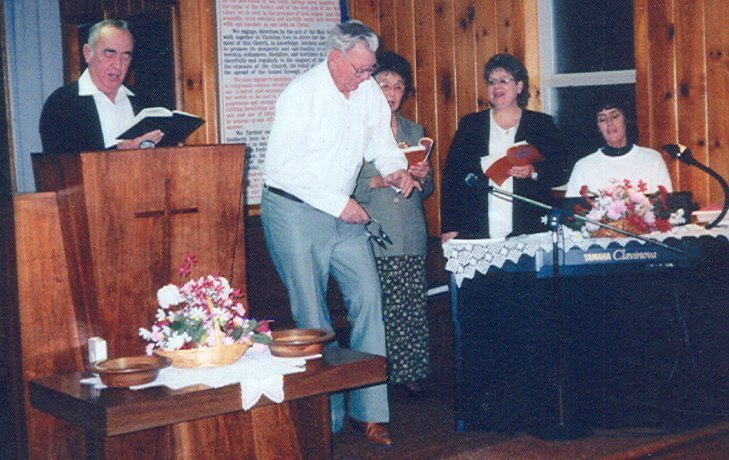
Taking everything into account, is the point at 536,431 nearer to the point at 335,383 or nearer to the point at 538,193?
the point at 538,193

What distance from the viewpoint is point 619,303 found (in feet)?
12.8

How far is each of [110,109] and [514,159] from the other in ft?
5.29

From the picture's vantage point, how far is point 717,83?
4.66 meters

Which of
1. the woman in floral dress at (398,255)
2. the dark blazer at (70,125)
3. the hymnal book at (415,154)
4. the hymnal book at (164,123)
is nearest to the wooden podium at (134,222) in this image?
the hymnal book at (164,123)

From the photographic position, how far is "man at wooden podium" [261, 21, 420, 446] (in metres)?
3.68

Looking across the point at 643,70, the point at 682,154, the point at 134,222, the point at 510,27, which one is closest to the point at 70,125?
the point at 134,222

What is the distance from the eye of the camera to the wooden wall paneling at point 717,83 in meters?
4.62

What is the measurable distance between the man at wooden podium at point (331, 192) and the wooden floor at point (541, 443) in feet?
0.42

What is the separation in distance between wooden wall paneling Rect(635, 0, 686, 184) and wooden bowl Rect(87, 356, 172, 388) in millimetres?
3039

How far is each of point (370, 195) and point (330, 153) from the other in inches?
26.9

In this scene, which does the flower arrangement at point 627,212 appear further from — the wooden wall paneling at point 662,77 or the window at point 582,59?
the window at point 582,59

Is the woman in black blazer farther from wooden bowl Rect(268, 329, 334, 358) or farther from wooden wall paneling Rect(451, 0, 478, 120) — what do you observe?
wooden bowl Rect(268, 329, 334, 358)

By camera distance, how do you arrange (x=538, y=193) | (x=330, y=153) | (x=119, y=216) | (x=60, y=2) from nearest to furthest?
(x=119, y=216) → (x=330, y=153) → (x=538, y=193) → (x=60, y=2)

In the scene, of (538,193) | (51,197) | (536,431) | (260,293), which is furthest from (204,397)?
(260,293)
